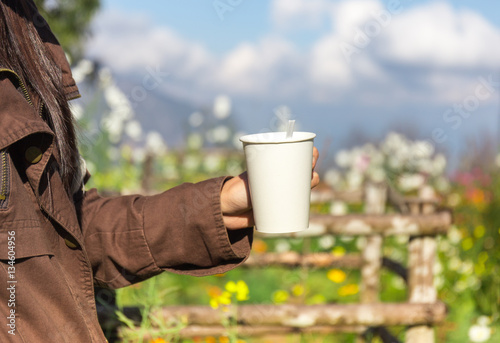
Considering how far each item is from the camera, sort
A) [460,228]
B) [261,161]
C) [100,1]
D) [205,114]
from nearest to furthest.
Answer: [261,161]
[460,228]
[205,114]
[100,1]

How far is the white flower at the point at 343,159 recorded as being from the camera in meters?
5.80

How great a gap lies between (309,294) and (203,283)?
2.58 feet

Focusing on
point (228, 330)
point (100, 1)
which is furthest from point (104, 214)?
point (100, 1)

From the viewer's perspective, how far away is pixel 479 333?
2672 millimetres

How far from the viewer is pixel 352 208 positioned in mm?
4996

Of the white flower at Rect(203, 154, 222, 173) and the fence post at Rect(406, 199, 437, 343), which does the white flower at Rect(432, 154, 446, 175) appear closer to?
the white flower at Rect(203, 154, 222, 173)

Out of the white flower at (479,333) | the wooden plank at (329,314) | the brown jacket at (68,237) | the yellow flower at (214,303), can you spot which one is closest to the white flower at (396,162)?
the white flower at (479,333)

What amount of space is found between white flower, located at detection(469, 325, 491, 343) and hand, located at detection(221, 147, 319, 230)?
6.25ft

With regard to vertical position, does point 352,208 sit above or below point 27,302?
below

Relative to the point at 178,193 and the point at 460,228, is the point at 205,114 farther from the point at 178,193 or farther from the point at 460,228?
the point at 178,193

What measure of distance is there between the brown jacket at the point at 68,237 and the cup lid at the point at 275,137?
0.15 metres

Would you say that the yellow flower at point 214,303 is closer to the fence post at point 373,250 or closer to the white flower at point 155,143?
the fence post at point 373,250

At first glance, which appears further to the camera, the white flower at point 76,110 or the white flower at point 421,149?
the white flower at point 421,149

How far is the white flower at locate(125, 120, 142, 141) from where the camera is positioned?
16.8ft
